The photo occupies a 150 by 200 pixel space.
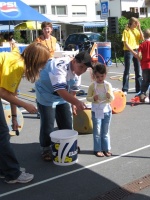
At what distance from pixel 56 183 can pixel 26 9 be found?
8.54 m

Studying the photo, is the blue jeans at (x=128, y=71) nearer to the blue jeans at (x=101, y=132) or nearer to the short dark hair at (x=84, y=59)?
the blue jeans at (x=101, y=132)

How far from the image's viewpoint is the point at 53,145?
4688 mm

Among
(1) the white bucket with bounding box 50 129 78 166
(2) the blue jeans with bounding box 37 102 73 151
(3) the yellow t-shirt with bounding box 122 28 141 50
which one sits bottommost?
(1) the white bucket with bounding box 50 129 78 166

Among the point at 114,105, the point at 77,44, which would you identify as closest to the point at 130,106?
the point at 114,105

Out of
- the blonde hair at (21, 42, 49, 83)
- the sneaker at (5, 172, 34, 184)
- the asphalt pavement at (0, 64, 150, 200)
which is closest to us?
the blonde hair at (21, 42, 49, 83)

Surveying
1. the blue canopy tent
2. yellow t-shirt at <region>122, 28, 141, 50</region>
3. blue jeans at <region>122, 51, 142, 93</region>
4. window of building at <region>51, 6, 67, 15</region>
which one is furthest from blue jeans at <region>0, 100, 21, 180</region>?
window of building at <region>51, 6, 67, 15</region>

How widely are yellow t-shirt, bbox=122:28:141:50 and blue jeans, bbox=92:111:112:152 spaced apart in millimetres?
4447

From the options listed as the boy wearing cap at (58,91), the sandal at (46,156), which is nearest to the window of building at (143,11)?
the boy wearing cap at (58,91)

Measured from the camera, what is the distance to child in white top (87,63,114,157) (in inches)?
189

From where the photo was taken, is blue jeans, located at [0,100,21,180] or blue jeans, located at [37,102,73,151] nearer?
blue jeans, located at [0,100,21,180]

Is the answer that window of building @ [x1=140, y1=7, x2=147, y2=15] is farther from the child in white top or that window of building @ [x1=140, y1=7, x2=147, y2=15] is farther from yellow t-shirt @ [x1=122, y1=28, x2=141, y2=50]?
the child in white top

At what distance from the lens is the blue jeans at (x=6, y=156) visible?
3.98 meters

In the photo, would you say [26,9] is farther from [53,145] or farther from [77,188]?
[77,188]

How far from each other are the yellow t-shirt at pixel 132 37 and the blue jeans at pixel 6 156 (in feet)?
18.4
